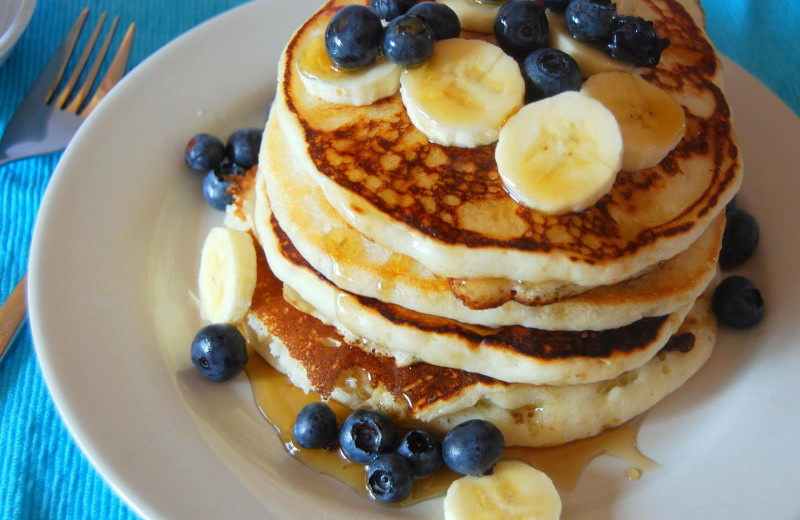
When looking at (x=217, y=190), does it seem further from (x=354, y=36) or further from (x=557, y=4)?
(x=557, y=4)

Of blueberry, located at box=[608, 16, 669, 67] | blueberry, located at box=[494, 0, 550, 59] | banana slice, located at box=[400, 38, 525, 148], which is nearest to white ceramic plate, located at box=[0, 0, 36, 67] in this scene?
banana slice, located at box=[400, 38, 525, 148]

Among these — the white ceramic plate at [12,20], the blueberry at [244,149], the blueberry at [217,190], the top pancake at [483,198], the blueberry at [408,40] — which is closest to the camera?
the top pancake at [483,198]

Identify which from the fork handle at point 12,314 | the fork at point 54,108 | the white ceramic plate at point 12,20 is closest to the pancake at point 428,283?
the fork handle at point 12,314

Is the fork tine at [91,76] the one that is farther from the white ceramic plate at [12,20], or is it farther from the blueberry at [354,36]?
the blueberry at [354,36]

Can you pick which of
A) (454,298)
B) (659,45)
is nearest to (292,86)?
(454,298)

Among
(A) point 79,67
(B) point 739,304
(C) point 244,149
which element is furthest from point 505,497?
(A) point 79,67

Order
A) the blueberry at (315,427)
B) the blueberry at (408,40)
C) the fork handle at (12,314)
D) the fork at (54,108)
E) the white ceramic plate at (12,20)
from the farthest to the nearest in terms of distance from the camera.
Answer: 1. the white ceramic plate at (12,20)
2. the fork at (54,108)
3. the fork handle at (12,314)
4. the blueberry at (315,427)
5. the blueberry at (408,40)

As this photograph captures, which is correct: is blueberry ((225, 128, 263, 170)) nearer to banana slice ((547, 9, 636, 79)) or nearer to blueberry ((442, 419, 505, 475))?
banana slice ((547, 9, 636, 79))
